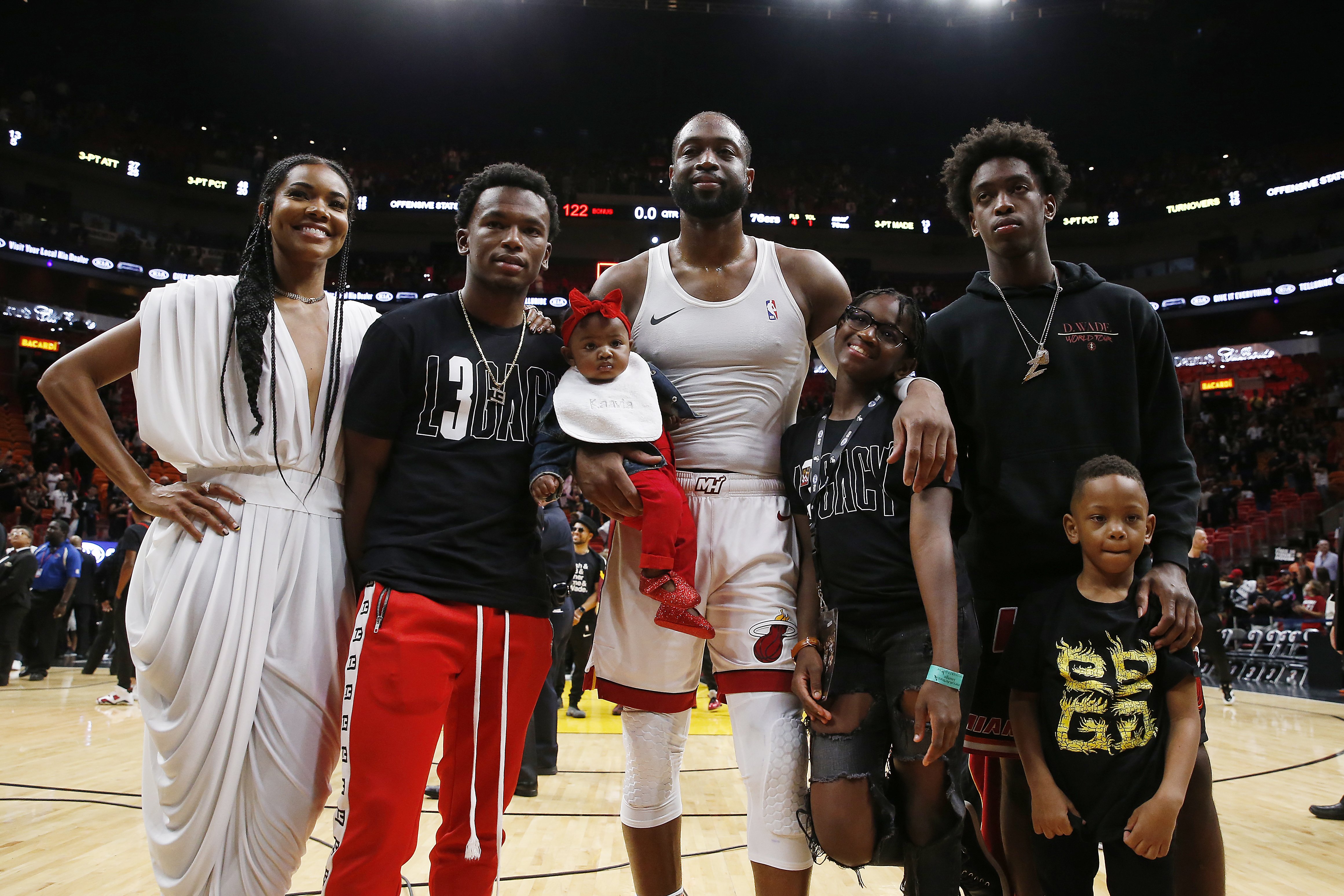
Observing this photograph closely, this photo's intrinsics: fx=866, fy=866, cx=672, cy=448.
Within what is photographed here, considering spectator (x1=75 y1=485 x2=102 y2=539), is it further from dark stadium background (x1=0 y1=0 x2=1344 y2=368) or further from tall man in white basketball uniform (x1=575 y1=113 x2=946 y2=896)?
tall man in white basketball uniform (x1=575 y1=113 x2=946 y2=896)

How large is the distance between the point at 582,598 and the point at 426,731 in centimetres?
611

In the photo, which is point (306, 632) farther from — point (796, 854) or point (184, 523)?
point (796, 854)

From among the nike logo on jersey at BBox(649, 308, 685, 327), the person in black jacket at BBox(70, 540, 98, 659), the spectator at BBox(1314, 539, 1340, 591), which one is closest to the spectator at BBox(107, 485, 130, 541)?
the person in black jacket at BBox(70, 540, 98, 659)

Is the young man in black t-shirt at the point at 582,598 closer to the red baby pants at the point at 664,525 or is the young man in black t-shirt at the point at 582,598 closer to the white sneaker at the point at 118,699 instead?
the white sneaker at the point at 118,699

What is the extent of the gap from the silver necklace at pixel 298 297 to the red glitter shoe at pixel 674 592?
1.26 metres

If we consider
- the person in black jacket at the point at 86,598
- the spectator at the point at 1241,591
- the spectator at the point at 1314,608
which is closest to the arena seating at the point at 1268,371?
the spectator at the point at 1241,591

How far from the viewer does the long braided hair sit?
2.25 meters

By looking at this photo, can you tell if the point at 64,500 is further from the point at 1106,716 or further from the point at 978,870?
the point at 1106,716

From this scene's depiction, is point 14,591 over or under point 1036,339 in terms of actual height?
under

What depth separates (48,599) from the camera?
33.9 feet

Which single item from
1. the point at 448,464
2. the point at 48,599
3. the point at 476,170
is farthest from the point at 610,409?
the point at 476,170

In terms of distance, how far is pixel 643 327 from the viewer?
272 centimetres

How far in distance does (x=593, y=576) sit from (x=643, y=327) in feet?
19.0

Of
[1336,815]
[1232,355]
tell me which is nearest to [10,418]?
[1336,815]
